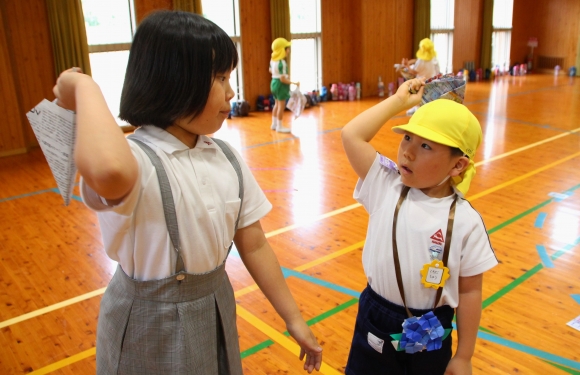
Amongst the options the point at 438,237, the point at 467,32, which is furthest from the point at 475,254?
the point at 467,32

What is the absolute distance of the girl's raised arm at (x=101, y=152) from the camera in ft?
3.20

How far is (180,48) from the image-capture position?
1218mm

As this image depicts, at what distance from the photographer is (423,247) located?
1.67m

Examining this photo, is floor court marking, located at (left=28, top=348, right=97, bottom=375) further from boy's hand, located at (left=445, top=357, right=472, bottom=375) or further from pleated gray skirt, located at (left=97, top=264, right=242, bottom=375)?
boy's hand, located at (left=445, top=357, right=472, bottom=375)

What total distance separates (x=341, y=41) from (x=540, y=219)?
31.7ft

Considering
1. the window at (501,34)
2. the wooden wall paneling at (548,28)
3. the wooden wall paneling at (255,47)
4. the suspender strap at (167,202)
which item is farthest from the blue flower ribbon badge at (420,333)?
the wooden wall paneling at (548,28)

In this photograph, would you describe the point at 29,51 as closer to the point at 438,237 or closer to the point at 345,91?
the point at 345,91

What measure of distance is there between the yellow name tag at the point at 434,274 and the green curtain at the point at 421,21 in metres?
14.3

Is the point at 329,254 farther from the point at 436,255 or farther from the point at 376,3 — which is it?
the point at 376,3

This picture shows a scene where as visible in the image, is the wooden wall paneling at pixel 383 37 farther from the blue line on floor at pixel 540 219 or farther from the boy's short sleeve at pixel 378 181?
the boy's short sleeve at pixel 378 181

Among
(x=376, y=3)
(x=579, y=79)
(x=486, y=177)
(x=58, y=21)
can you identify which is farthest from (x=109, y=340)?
(x=579, y=79)

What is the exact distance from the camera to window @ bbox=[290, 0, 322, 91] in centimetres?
1269

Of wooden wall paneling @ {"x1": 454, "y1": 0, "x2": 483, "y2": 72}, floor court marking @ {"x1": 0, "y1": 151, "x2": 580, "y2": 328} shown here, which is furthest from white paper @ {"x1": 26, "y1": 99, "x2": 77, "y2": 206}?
wooden wall paneling @ {"x1": 454, "y1": 0, "x2": 483, "y2": 72}

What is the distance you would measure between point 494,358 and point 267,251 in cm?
195
